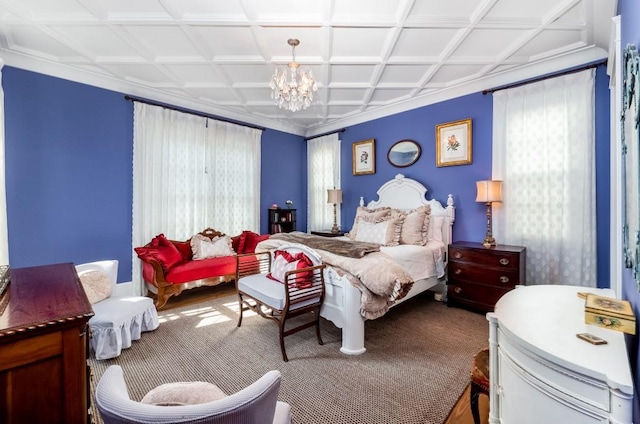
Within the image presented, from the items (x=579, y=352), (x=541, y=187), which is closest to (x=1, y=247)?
(x=579, y=352)

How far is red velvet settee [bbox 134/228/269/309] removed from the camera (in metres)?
3.51

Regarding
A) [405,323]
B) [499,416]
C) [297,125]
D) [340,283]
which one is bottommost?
[405,323]

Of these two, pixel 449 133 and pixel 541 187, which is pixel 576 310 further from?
pixel 449 133

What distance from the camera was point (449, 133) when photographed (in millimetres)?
3980

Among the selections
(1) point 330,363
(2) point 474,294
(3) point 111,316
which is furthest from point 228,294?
(2) point 474,294

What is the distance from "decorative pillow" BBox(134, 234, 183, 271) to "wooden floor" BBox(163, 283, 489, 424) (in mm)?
563

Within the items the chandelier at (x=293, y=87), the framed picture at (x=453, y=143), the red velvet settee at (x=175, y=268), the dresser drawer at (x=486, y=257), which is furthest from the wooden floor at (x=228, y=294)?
the chandelier at (x=293, y=87)

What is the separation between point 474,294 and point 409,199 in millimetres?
1653

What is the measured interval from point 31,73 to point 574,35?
5798 millimetres

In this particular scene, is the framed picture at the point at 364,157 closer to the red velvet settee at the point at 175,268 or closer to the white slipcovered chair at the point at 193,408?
the red velvet settee at the point at 175,268

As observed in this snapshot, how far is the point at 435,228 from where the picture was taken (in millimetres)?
3959

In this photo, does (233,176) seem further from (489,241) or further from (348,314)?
(489,241)

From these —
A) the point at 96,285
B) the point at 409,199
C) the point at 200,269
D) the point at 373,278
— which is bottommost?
the point at 200,269

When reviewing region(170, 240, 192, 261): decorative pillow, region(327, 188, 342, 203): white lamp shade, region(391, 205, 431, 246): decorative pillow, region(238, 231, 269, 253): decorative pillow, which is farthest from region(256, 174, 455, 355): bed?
region(170, 240, 192, 261): decorative pillow
